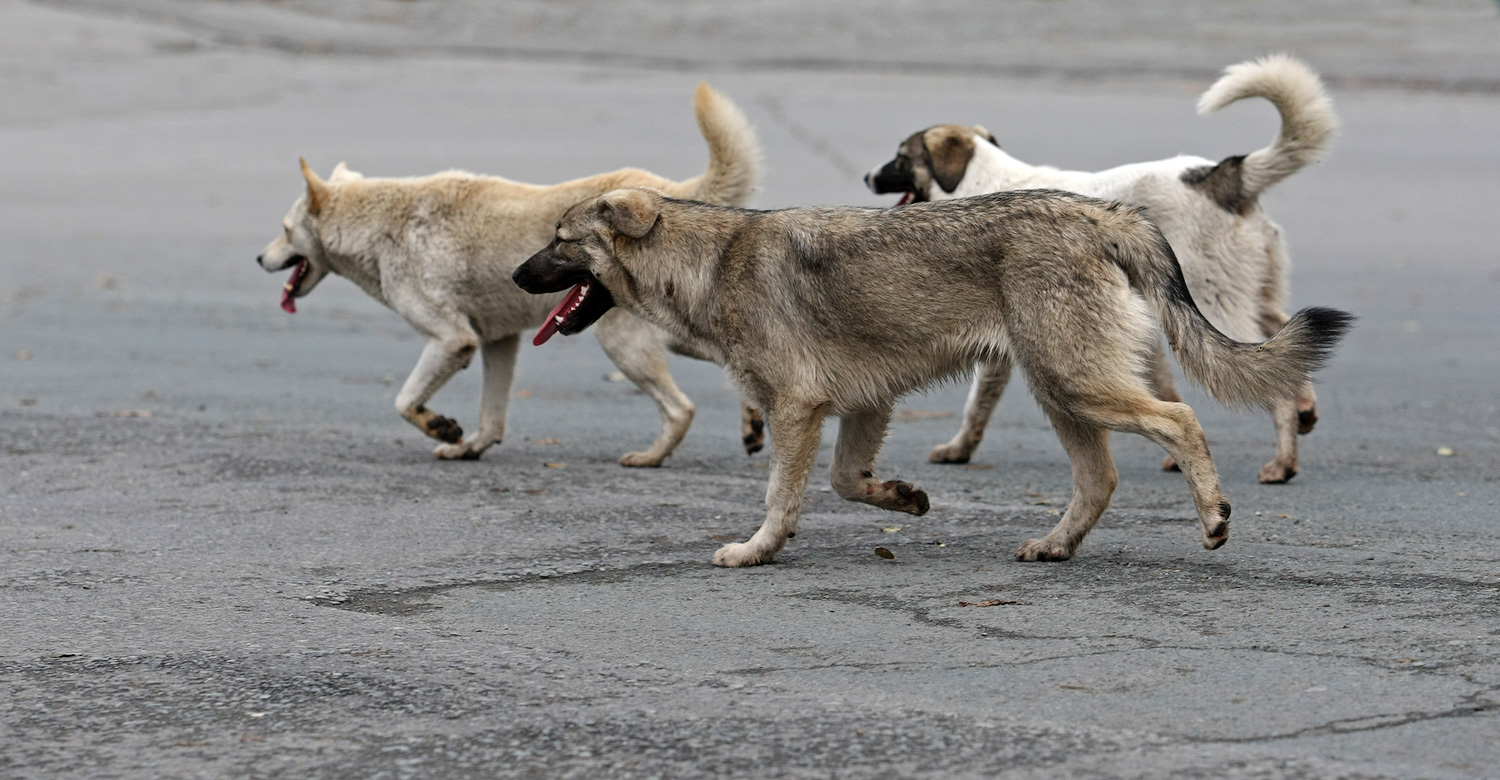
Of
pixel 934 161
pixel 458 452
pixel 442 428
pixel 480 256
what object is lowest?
pixel 458 452

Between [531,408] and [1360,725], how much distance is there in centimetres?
657

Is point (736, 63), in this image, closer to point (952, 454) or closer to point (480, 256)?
point (480, 256)

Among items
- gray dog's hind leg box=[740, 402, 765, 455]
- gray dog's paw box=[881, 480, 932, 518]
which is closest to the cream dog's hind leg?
gray dog's hind leg box=[740, 402, 765, 455]

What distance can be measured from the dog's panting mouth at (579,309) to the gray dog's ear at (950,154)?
8.31ft

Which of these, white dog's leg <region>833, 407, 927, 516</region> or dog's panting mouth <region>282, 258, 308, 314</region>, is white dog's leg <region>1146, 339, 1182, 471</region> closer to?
white dog's leg <region>833, 407, 927, 516</region>

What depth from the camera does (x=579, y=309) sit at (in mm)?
6246

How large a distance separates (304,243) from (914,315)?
4.27 meters

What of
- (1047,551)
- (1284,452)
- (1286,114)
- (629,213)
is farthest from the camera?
(1286,114)

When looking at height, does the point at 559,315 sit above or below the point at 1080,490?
above

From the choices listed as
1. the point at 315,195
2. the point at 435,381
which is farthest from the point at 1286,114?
the point at 315,195

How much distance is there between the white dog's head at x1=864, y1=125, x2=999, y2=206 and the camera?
323 inches

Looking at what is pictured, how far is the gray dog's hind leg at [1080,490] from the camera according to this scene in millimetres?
5938

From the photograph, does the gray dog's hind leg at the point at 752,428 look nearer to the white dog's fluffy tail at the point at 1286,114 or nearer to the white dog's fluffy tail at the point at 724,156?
the white dog's fluffy tail at the point at 724,156

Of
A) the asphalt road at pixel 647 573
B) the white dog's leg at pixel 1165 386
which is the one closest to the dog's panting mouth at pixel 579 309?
the asphalt road at pixel 647 573
